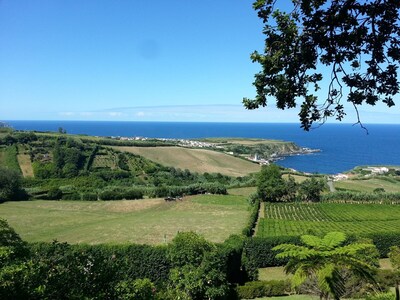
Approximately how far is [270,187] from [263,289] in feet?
143

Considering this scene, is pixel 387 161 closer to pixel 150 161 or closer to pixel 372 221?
pixel 150 161

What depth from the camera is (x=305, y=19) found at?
5570mm

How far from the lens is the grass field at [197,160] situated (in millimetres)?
106438

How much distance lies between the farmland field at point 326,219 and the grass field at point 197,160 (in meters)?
44.6

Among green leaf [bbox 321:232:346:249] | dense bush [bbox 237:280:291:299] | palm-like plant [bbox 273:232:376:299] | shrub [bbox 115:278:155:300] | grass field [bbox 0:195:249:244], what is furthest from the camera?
grass field [bbox 0:195:249:244]

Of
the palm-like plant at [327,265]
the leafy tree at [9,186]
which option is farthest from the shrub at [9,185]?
the palm-like plant at [327,265]

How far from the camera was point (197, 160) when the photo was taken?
11238cm

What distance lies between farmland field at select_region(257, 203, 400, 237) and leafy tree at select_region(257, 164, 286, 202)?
12.6 ft

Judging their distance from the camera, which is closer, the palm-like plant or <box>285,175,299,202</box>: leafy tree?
the palm-like plant

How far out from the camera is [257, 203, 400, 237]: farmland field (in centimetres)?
4150

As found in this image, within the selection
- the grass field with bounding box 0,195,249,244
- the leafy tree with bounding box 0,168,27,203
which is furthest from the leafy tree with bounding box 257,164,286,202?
the leafy tree with bounding box 0,168,27,203

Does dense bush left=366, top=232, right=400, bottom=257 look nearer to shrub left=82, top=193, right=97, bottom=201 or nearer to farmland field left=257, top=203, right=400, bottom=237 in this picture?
farmland field left=257, top=203, right=400, bottom=237

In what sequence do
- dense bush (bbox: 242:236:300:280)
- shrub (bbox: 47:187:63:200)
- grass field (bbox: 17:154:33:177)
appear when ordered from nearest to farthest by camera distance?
dense bush (bbox: 242:236:300:280), shrub (bbox: 47:187:63:200), grass field (bbox: 17:154:33:177)

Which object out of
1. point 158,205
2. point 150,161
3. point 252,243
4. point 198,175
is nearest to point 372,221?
point 252,243
